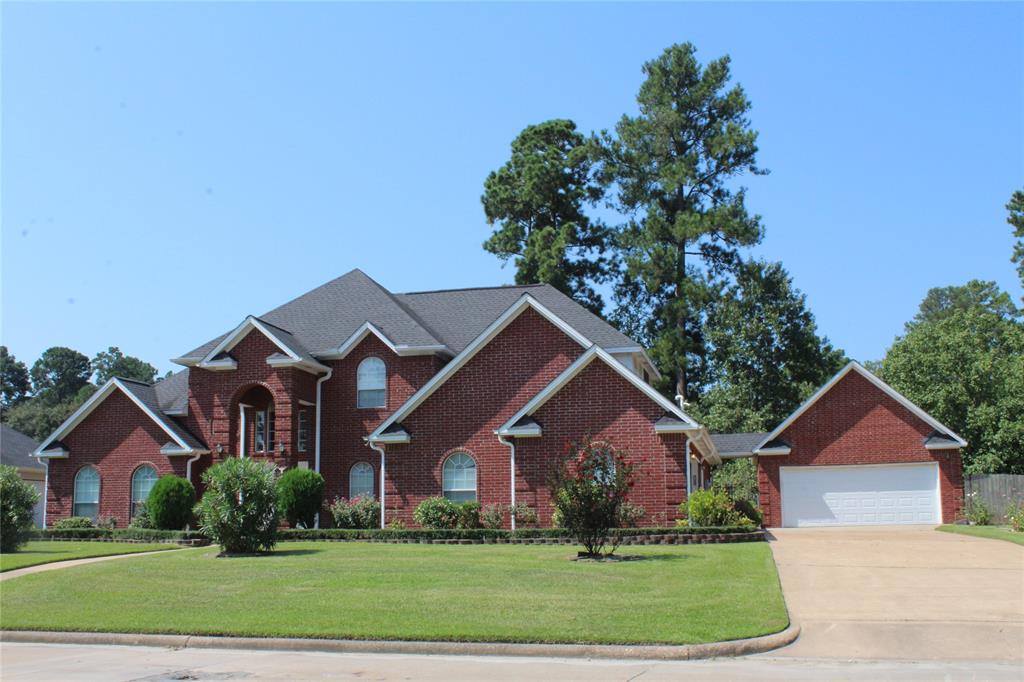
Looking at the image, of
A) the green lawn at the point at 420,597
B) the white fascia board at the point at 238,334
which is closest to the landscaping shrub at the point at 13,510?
the green lawn at the point at 420,597

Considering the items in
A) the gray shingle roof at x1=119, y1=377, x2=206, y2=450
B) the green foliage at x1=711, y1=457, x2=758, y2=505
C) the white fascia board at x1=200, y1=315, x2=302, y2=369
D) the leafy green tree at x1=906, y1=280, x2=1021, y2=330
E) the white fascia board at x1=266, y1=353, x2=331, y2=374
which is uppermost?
the leafy green tree at x1=906, y1=280, x2=1021, y2=330

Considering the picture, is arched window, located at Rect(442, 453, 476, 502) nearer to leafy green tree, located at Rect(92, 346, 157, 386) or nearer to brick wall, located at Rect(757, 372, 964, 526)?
brick wall, located at Rect(757, 372, 964, 526)

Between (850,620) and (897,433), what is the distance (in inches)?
901

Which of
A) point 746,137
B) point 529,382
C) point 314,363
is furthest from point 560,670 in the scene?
point 746,137

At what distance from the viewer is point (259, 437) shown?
112 feet

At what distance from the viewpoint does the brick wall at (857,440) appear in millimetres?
33531

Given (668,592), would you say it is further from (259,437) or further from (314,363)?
(259,437)

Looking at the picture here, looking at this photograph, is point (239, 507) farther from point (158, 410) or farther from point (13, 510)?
point (158, 410)

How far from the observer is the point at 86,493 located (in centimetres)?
3381

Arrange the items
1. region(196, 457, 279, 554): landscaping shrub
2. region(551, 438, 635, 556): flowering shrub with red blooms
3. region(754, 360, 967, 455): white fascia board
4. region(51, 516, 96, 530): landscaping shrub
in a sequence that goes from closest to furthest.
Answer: region(551, 438, 635, 556): flowering shrub with red blooms
region(196, 457, 279, 554): landscaping shrub
region(51, 516, 96, 530): landscaping shrub
region(754, 360, 967, 455): white fascia board

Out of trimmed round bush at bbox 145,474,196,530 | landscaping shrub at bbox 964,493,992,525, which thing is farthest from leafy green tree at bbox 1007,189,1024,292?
trimmed round bush at bbox 145,474,196,530

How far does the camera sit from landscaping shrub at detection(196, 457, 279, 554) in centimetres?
2148

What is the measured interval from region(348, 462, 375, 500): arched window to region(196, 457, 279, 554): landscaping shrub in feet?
34.7

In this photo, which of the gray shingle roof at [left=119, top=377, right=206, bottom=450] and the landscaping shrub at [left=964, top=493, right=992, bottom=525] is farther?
the gray shingle roof at [left=119, top=377, right=206, bottom=450]
